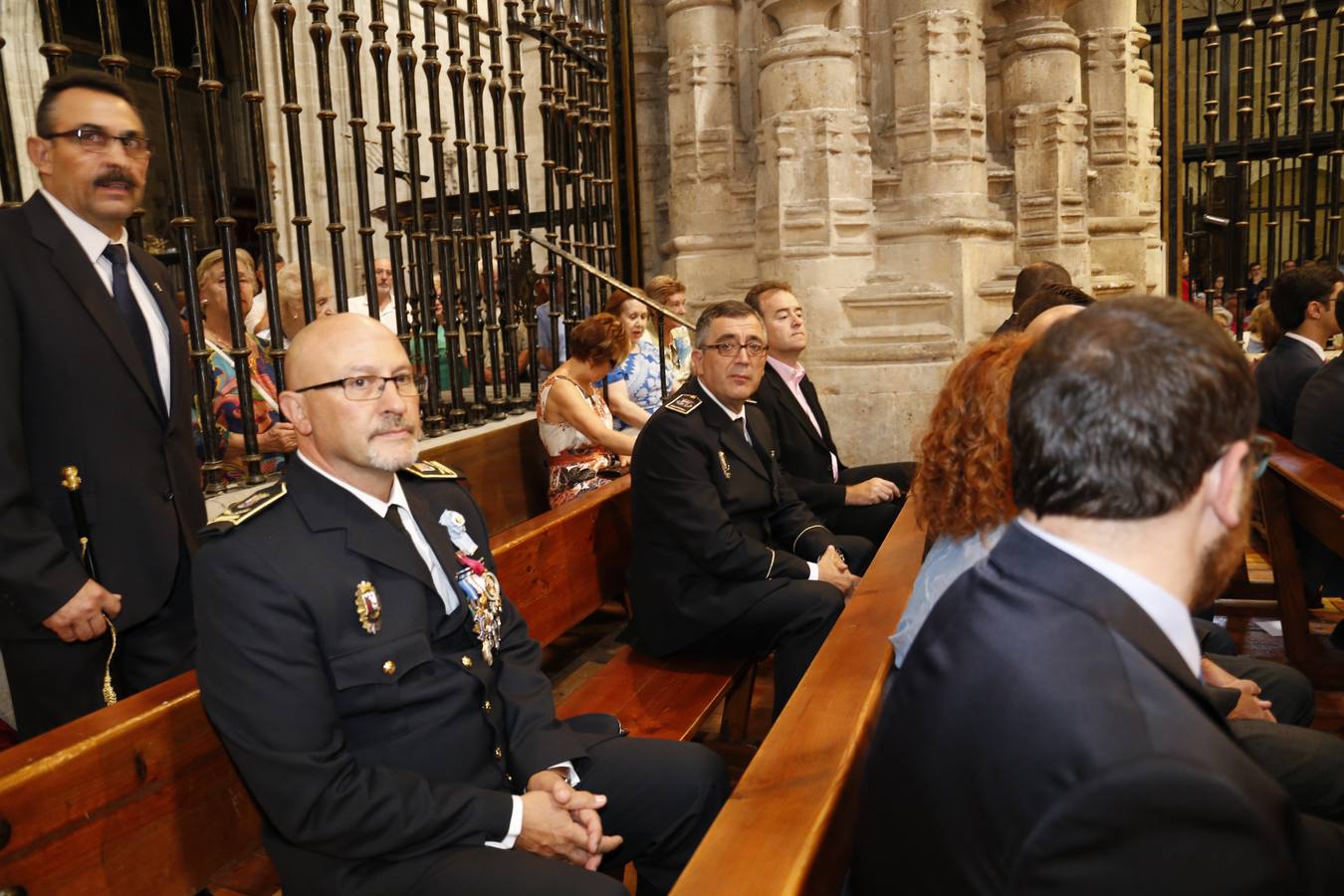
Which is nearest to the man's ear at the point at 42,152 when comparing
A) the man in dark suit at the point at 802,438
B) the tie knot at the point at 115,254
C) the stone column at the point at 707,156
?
the tie knot at the point at 115,254

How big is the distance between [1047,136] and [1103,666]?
5193 mm

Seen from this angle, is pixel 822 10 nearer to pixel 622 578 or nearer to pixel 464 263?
pixel 464 263

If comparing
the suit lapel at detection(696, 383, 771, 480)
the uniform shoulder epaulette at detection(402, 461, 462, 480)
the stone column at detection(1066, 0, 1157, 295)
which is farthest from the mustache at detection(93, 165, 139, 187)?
the stone column at detection(1066, 0, 1157, 295)

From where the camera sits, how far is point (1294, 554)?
3.37 metres

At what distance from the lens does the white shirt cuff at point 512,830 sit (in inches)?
66.1

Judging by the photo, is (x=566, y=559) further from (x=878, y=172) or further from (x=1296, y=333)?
(x=1296, y=333)

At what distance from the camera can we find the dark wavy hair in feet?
2.98

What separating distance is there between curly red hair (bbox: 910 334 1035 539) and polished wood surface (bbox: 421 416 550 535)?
6.94ft

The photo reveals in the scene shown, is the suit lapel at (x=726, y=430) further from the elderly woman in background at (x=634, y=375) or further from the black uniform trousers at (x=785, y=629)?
the elderly woman in background at (x=634, y=375)

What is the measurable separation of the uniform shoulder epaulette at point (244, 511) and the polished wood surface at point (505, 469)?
67.5 inches

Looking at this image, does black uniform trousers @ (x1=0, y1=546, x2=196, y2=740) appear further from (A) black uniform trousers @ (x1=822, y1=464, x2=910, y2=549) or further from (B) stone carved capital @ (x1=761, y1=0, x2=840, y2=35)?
(B) stone carved capital @ (x1=761, y1=0, x2=840, y2=35)

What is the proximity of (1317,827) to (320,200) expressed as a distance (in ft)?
27.6

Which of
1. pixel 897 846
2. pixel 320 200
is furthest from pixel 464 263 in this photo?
pixel 320 200

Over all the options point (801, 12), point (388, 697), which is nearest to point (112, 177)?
point (388, 697)
